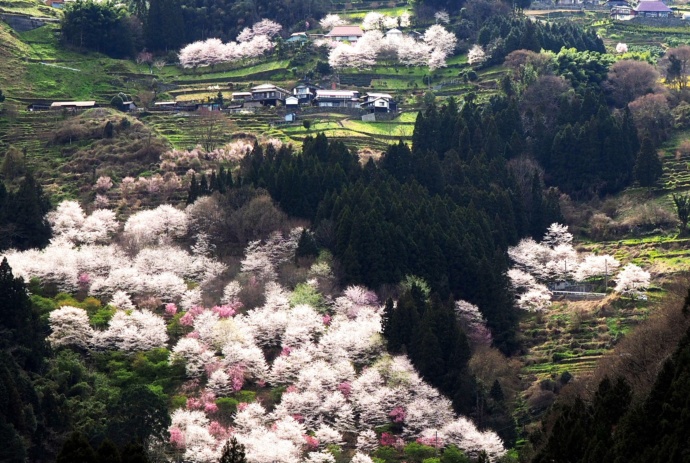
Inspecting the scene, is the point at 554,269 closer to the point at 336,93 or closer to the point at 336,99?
the point at 336,99

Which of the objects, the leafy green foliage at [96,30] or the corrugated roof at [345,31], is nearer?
the leafy green foliage at [96,30]

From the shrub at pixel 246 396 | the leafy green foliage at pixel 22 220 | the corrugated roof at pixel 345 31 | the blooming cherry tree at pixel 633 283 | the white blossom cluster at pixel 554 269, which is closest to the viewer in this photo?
the shrub at pixel 246 396

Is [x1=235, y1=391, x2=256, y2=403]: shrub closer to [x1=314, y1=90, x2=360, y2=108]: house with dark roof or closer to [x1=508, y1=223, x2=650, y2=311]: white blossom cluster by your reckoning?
[x1=508, y1=223, x2=650, y2=311]: white blossom cluster

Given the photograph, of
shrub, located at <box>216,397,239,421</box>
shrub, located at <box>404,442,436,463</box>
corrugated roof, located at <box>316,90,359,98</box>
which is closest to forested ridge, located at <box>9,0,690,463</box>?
shrub, located at <box>216,397,239,421</box>

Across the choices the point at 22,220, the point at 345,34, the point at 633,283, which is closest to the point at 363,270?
the point at 633,283

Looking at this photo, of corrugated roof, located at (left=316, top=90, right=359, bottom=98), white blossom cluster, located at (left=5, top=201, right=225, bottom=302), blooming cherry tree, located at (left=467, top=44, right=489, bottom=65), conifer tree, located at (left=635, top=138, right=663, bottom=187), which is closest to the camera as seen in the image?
white blossom cluster, located at (left=5, top=201, right=225, bottom=302)

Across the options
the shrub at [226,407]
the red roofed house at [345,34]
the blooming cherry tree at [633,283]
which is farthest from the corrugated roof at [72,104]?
the blooming cherry tree at [633,283]

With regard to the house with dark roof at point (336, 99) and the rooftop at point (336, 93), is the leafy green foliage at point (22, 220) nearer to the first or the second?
the house with dark roof at point (336, 99)

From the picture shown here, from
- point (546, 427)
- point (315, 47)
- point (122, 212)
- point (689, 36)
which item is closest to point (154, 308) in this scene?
point (122, 212)
